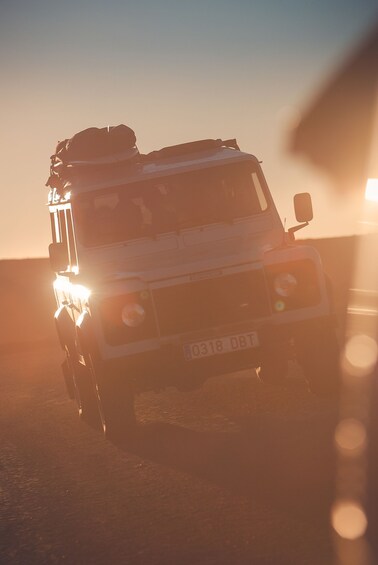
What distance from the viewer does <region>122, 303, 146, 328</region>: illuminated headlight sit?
10344mm

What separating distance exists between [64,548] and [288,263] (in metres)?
4.26

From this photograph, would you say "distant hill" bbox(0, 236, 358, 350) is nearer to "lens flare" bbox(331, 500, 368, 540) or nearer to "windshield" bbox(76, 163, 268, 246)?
"windshield" bbox(76, 163, 268, 246)

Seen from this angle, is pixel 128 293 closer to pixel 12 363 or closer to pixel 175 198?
pixel 175 198

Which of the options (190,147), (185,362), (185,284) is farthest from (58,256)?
(185,362)

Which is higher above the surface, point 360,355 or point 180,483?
point 180,483

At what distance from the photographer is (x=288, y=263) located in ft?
34.1

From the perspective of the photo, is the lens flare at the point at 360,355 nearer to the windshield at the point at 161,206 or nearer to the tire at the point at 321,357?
the tire at the point at 321,357

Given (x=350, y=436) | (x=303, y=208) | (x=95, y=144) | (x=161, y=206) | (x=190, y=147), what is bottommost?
(x=350, y=436)

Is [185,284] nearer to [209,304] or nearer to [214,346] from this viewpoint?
[209,304]

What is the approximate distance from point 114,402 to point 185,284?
3.81 ft

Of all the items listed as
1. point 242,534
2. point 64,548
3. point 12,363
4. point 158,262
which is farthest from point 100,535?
point 12,363

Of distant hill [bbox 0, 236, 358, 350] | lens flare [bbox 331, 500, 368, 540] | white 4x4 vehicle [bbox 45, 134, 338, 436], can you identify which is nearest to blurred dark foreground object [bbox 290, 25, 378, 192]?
distant hill [bbox 0, 236, 358, 350]

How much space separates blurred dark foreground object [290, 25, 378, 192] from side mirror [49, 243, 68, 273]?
4999cm

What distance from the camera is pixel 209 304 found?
Answer: 10.4 m
